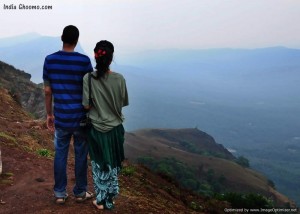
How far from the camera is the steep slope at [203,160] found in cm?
10844

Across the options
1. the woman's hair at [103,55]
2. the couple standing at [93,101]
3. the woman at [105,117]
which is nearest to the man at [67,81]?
the couple standing at [93,101]

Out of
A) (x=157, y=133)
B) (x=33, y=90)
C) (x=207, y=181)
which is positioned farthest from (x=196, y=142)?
(x=33, y=90)

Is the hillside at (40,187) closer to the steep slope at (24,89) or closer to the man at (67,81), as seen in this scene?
the man at (67,81)

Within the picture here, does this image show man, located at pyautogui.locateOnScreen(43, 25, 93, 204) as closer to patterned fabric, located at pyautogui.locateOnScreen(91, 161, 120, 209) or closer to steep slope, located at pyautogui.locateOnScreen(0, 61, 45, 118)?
patterned fabric, located at pyautogui.locateOnScreen(91, 161, 120, 209)

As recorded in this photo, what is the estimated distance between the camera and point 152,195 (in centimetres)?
1138

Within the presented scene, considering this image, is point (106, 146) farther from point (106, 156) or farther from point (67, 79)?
point (67, 79)

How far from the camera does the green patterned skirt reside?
23.0 ft

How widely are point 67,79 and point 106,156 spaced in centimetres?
154

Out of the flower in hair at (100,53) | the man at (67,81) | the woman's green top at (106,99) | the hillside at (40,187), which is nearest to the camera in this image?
the flower in hair at (100,53)

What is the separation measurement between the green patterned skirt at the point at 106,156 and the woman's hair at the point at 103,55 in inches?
43.1

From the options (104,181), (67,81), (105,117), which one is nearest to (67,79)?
(67,81)

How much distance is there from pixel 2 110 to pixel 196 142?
16050cm

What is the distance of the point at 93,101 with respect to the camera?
22.6ft

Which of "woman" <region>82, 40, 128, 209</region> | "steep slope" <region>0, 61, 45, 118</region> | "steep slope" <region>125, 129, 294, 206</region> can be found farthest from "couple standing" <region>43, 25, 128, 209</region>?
"steep slope" <region>125, 129, 294, 206</region>
